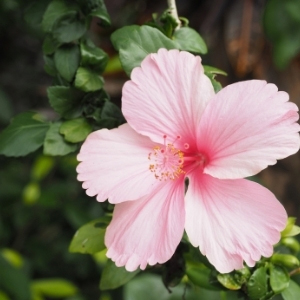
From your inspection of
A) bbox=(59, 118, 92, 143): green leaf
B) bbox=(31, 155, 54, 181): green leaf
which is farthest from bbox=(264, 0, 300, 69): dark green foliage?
bbox=(31, 155, 54, 181): green leaf

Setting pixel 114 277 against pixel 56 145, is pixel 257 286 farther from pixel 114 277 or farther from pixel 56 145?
pixel 56 145

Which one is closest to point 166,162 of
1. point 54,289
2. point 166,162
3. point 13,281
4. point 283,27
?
point 166,162

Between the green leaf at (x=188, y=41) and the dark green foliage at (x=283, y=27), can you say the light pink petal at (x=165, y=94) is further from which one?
the dark green foliage at (x=283, y=27)

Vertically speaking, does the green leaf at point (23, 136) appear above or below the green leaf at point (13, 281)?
above

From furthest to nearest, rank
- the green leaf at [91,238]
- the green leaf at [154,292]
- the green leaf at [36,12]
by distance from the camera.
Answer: the green leaf at [154,292]
the green leaf at [36,12]
the green leaf at [91,238]

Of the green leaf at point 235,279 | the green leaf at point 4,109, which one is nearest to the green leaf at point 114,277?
the green leaf at point 235,279

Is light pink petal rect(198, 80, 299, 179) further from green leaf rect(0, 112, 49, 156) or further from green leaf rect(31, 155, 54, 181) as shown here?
green leaf rect(31, 155, 54, 181)
